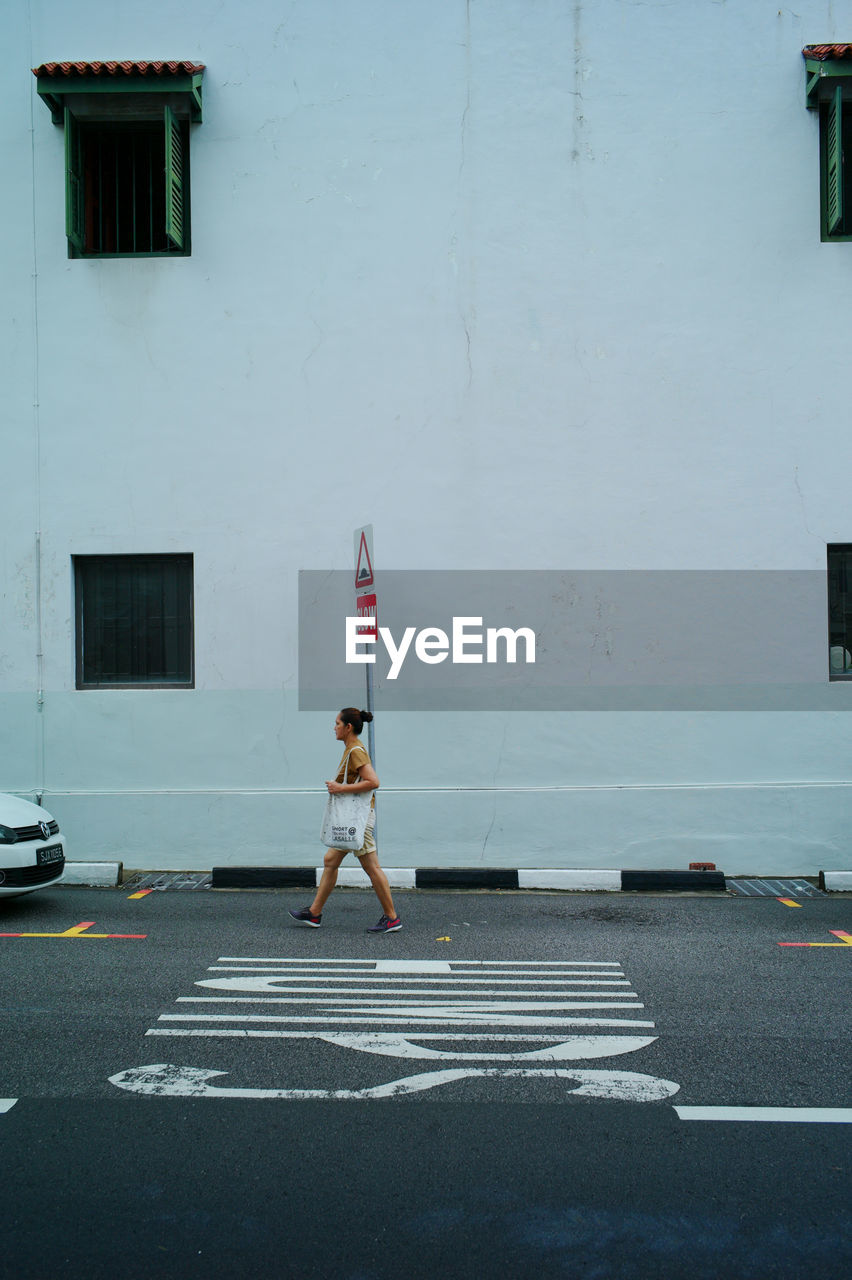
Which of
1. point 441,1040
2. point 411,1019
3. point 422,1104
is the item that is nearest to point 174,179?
point 411,1019

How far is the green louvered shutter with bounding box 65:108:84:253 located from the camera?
32.0 ft

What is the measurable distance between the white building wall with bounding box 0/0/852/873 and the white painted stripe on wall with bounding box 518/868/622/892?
406 mm

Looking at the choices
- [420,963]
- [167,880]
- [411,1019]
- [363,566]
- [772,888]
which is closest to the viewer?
[411,1019]

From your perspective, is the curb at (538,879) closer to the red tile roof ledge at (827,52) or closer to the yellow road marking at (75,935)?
the yellow road marking at (75,935)

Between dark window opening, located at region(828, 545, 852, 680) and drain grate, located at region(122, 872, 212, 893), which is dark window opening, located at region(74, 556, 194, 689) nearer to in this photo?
drain grate, located at region(122, 872, 212, 893)

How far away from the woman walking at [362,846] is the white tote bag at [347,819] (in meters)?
0.05

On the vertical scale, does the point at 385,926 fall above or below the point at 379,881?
below

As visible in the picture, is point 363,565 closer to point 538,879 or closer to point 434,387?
point 434,387

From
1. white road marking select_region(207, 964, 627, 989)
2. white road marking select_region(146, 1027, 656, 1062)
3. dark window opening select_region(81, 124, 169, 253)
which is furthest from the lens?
dark window opening select_region(81, 124, 169, 253)

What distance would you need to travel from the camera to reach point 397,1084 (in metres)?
4.43

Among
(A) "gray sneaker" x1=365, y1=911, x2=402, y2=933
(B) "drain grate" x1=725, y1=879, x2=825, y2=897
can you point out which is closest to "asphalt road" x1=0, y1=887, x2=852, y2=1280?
(A) "gray sneaker" x1=365, y1=911, x2=402, y2=933

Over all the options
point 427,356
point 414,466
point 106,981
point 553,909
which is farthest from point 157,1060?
point 427,356

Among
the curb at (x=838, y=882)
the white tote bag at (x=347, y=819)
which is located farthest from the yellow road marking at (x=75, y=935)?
the curb at (x=838, y=882)

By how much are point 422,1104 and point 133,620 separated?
23.1 feet
